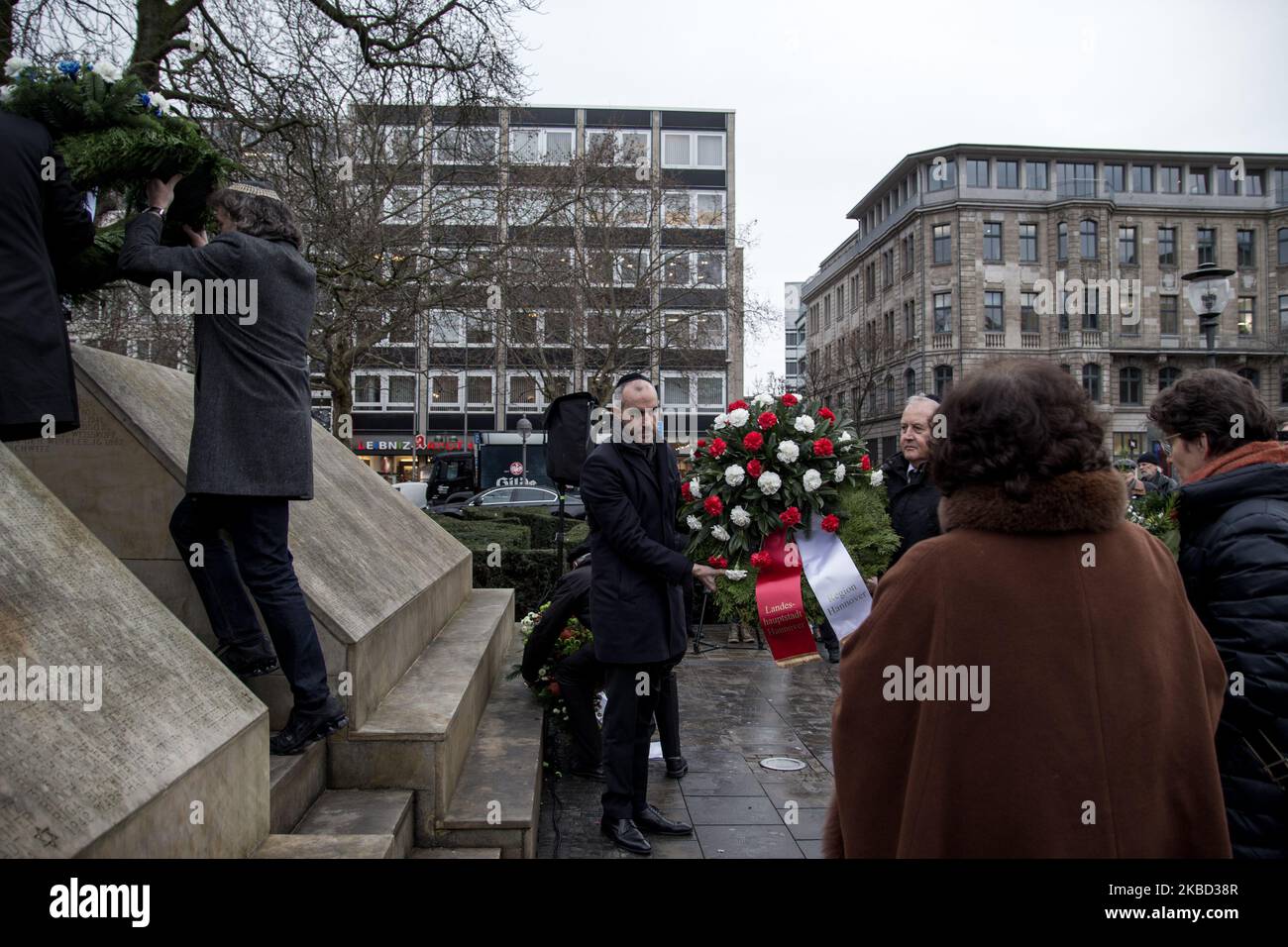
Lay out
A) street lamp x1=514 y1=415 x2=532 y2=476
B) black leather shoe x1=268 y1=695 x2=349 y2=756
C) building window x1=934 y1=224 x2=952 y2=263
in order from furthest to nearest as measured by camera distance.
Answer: building window x1=934 y1=224 x2=952 y2=263 < street lamp x1=514 y1=415 x2=532 y2=476 < black leather shoe x1=268 y1=695 x2=349 y2=756

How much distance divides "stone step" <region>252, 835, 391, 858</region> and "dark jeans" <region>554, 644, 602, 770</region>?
88.7 inches

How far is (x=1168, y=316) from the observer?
54.5 metres

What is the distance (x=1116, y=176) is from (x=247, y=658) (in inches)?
2589

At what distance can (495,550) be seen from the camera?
30.7 ft

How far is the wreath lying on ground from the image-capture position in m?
3.23

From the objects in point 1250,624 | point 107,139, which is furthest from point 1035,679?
point 107,139

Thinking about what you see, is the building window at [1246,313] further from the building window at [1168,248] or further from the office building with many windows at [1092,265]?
the building window at [1168,248]

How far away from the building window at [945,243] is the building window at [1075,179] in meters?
7.83

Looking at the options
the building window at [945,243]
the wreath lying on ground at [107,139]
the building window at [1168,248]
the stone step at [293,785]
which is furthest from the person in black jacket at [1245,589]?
the building window at [1168,248]

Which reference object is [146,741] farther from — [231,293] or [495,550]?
[495,550]

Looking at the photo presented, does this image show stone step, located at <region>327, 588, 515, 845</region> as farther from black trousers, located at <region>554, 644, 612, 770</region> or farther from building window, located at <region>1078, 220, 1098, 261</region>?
Answer: building window, located at <region>1078, 220, 1098, 261</region>

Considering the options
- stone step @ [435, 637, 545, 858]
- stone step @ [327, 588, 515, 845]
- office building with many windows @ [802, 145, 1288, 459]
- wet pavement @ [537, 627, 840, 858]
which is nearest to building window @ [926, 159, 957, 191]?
office building with many windows @ [802, 145, 1288, 459]

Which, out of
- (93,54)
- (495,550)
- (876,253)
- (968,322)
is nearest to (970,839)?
(495,550)

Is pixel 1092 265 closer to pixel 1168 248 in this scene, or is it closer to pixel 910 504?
pixel 1168 248
